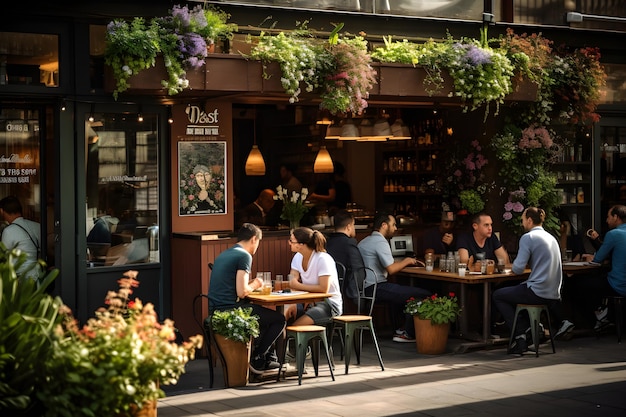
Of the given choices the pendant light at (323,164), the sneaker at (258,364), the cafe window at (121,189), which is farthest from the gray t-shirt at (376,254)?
the pendant light at (323,164)

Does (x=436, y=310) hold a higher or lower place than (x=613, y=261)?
lower

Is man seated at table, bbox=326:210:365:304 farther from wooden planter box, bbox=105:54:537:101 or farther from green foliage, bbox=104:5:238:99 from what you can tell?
green foliage, bbox=104:5:238:99

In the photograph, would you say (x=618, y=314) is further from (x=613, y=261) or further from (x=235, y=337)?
(x=235, y=337)

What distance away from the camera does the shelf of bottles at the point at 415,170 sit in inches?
684

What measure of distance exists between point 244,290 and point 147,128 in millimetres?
2838

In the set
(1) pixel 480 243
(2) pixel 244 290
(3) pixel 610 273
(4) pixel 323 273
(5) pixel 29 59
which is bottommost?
(3) pixel 610 273

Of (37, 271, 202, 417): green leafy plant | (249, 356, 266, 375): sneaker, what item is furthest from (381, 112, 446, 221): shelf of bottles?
(37, 271, 202, 417): green leafy plant

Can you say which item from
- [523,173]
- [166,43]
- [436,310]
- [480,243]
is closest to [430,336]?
[436,310]

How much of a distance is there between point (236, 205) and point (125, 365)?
1122 cm

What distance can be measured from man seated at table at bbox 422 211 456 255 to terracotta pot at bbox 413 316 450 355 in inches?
68.1

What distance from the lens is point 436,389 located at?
10.5m

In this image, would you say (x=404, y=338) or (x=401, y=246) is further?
(x=401, y=246)

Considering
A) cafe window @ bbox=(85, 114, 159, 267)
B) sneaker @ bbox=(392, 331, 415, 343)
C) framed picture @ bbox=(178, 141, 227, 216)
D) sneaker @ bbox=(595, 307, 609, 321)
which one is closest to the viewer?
cafe window @ bbox=(85, 114, 159, 267)

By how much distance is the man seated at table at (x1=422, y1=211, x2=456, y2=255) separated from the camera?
14.5 metres
